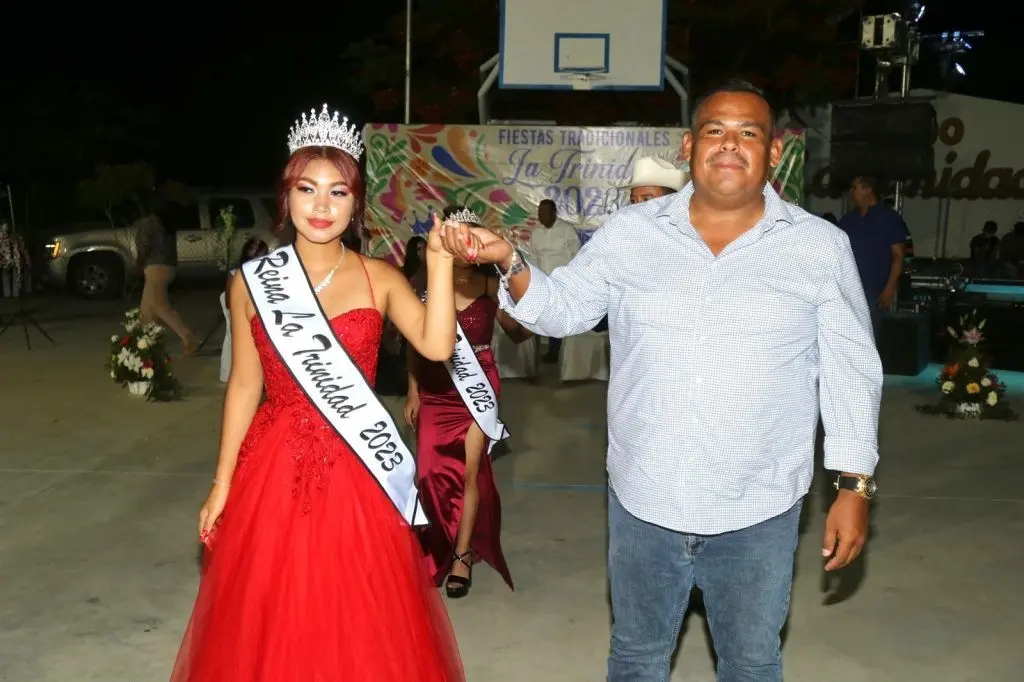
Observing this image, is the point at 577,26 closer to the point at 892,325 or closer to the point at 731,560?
the point at 892,325

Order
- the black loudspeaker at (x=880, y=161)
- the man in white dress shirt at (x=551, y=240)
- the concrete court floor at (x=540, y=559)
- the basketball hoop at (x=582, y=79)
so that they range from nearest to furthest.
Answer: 1. the concrete court floor at (x=540, y=559)
2. the man in white dress shirt at (x=551, y=240)
3. the black loudspeaker at (x=880, y=161)
4. the basketball hoop at (x=582, y=79)

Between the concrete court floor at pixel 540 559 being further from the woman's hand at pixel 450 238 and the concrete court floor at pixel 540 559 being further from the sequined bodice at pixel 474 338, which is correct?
the woman's hand at pixel 450 238

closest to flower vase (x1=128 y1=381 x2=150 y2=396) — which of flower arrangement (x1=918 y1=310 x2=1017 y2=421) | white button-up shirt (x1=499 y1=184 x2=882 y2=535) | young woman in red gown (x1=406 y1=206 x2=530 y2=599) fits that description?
young woman in red gown (x1=406 y1=206 x2=530 y2=599)

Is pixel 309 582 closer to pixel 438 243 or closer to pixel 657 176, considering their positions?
pixel 438 243

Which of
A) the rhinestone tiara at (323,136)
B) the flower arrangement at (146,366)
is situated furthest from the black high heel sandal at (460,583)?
the flower arrangement at (146,366)

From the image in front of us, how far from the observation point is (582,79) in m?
12.3

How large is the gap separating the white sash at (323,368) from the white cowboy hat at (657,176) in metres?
1.94

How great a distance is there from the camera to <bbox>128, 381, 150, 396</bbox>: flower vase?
9.50 meters

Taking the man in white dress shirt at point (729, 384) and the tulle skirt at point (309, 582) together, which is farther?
the tulle skirt at point (309, 582)

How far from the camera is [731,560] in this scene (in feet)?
9.16

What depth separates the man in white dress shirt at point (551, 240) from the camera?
10586mm

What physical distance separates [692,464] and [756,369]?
0.26 meters

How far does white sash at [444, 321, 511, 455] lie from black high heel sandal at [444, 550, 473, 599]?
0.52 meters

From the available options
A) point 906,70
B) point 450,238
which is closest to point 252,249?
point 450,238
